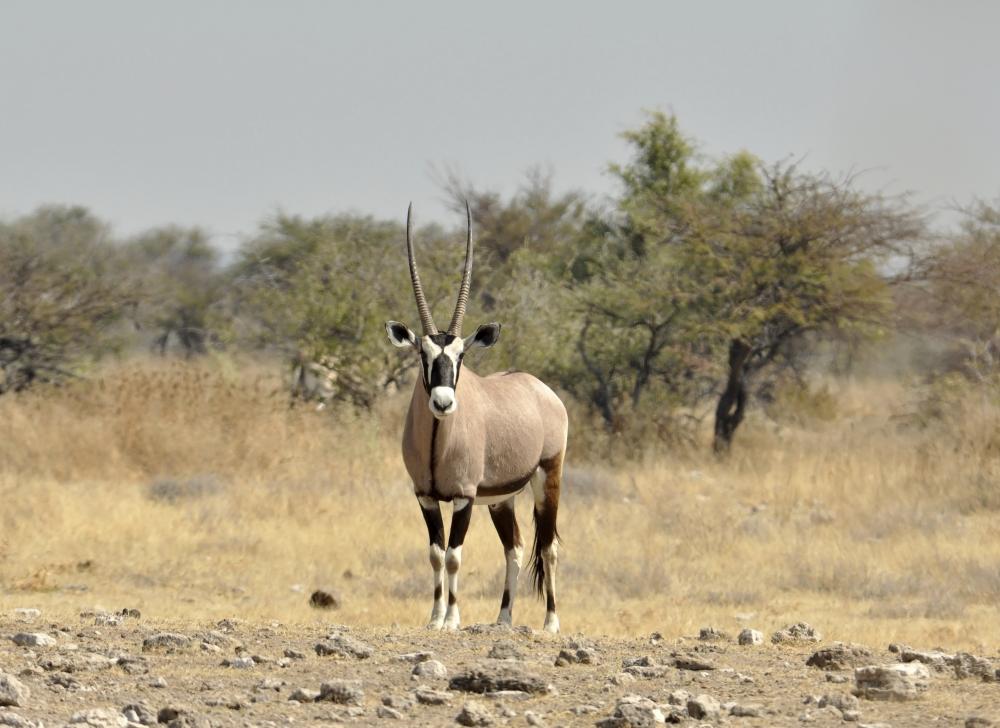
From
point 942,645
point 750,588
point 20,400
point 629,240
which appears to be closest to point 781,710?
point 942,645

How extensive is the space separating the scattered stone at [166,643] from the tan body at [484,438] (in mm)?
1826

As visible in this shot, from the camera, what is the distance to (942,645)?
393 inches

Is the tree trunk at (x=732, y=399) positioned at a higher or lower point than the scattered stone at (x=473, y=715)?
higher

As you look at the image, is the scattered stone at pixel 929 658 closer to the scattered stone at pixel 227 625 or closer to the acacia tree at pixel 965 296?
the scattered stone at pixel 227 625

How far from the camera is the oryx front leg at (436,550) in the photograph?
355 inches

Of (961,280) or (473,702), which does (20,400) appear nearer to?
(961,280)

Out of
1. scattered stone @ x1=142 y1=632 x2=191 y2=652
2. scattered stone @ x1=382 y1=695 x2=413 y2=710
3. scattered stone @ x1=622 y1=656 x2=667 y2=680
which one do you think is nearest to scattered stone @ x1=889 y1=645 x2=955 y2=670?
scattered stone @ x1=622 y1=656 x2=667 y2=680

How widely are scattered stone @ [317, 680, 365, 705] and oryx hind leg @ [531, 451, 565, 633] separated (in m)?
3.73

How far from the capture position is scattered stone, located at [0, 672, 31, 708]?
5.78 metres

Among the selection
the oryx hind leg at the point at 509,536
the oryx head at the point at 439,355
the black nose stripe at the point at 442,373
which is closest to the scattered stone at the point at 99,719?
the oryx head at the point at 439,355

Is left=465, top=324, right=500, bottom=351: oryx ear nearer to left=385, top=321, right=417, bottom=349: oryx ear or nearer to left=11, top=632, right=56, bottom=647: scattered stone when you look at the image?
left=385, top=321, right=417, bottom=349: oryx ear

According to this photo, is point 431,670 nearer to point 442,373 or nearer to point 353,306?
point 442,373

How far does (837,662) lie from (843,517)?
8.71 metres

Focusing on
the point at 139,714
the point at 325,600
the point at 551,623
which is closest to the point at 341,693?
the point at 139,714
